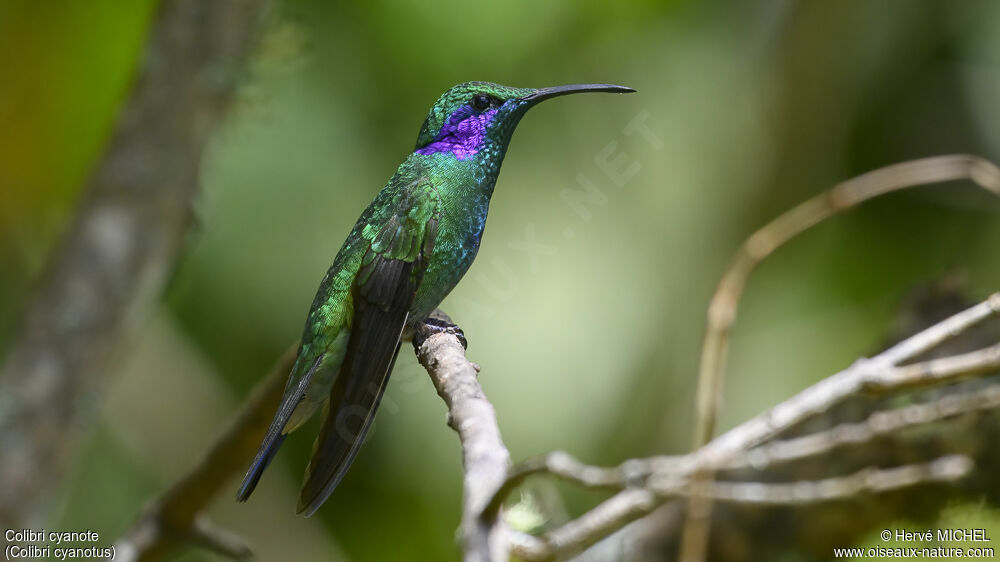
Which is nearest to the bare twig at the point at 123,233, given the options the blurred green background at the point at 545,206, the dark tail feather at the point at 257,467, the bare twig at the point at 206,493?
the blurred green background at the point at 545,206

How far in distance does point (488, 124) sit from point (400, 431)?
2058 millimetres

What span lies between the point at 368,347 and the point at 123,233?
1.84 m

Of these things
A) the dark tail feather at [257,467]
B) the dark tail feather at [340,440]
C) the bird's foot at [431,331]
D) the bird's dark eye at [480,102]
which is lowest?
the dark tail feather at [257,467]

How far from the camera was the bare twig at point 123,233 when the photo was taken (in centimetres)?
341

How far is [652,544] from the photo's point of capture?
11.0ft

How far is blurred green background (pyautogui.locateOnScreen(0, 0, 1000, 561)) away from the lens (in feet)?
13.9

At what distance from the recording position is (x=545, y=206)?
15.3 ft

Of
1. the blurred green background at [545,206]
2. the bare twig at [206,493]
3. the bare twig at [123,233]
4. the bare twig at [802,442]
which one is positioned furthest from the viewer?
the blurred green background at [545,206]

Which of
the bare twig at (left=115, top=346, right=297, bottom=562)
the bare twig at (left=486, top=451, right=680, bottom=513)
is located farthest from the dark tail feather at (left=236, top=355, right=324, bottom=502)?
the bare twig at (left=486, top=451, right=680, bottom=513)

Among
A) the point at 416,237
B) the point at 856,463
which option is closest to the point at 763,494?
Answer: the point at 856,463

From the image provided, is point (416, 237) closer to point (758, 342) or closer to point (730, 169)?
point (758, 342)

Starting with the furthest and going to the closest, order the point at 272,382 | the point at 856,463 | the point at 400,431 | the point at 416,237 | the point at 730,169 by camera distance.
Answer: the point at 730,169 → the point at 400,431 → the point at 856,463 → the point at 272,382 → the point at 416,237

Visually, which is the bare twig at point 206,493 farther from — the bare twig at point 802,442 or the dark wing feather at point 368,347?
the bare twig at point 802,442

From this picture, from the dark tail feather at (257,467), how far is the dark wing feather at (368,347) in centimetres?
15
